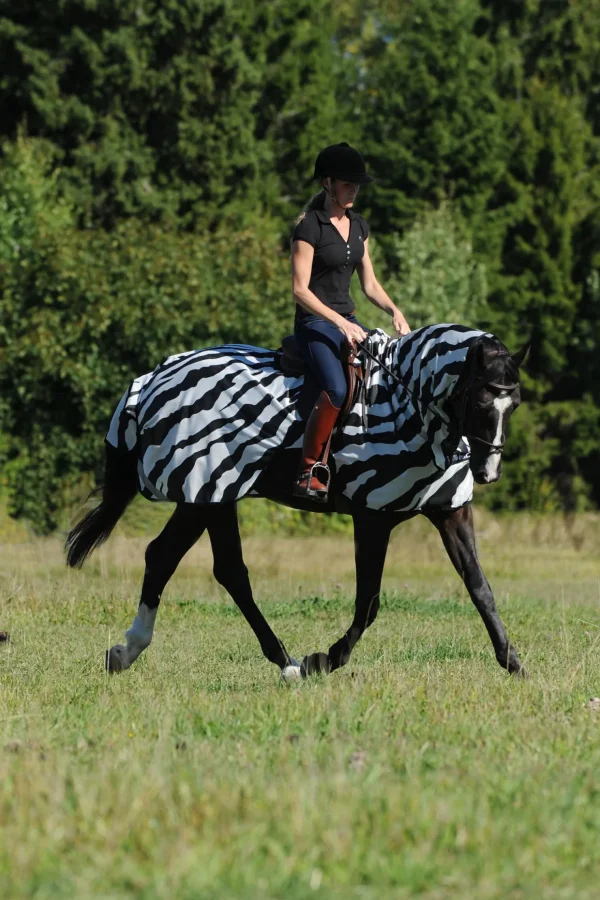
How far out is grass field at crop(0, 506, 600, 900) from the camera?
380 cm

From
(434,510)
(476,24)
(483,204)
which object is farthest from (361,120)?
(434,510)

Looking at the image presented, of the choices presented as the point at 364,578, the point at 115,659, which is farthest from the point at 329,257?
the point at 115,659

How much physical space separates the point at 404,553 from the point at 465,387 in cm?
1464

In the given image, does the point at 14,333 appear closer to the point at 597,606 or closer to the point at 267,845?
the point at 597,606

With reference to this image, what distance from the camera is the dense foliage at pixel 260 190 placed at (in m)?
25.8

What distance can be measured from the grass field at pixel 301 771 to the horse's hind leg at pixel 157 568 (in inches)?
8.8

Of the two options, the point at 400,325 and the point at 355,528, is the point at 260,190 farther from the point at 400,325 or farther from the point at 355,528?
the point at 355,528

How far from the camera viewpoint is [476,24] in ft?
152

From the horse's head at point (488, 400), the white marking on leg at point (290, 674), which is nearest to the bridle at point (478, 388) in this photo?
the horse's head at point (488, 400)

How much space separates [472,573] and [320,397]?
4.23 ft

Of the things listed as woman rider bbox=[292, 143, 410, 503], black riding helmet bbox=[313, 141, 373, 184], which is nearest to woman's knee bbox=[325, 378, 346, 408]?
woman rider bbox=[292, 143, 410, 503]

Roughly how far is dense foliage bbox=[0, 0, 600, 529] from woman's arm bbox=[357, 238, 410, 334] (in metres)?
16.7

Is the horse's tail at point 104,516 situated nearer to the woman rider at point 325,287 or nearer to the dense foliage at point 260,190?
the woman rider at point 325,287

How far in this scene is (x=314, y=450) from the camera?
25.6ft
